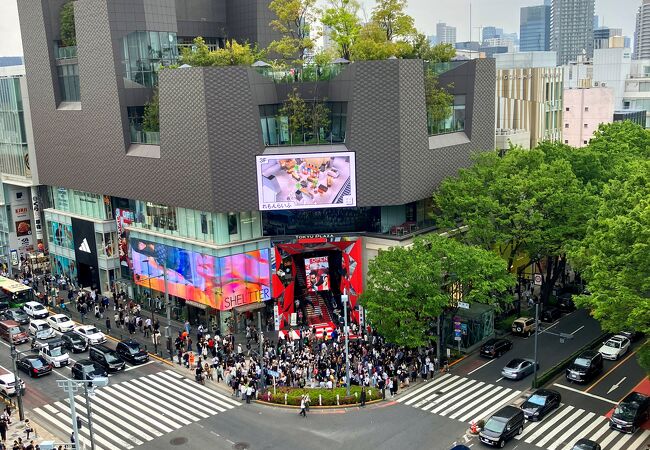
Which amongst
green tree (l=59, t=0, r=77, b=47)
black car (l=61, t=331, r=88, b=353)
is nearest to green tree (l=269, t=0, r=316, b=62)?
→ green tree (l=59, t=0, r=77, b=47)

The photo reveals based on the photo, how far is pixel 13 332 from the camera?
185 ft

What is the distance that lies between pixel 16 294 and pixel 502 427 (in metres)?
49.1

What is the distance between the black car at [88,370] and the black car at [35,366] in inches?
102

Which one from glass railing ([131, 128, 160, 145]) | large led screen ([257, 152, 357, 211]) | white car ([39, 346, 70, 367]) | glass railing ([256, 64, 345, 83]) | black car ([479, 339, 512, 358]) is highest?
glass railing ([256, 64, 345, 83])

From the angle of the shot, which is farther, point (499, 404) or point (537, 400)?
point (499, 404)

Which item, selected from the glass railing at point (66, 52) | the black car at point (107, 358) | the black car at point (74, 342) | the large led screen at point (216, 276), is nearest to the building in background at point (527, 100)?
the large led screen at point (216, 276)

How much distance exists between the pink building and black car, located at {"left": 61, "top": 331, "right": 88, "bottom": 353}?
83.7 meters

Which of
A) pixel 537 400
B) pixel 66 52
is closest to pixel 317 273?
pixel 537 400

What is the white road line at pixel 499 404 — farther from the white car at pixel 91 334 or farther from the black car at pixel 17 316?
the black car at pixel 17 316

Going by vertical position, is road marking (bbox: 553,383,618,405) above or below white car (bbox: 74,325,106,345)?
below

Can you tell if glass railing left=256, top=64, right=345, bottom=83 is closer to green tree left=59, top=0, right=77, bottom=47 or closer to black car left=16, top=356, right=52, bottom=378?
green tree left=59, top=0, right=77, bottom=47

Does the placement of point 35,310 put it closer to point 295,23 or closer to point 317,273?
point 317,273

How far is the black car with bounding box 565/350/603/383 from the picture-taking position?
44.8 m

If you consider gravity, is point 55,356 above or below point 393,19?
below
